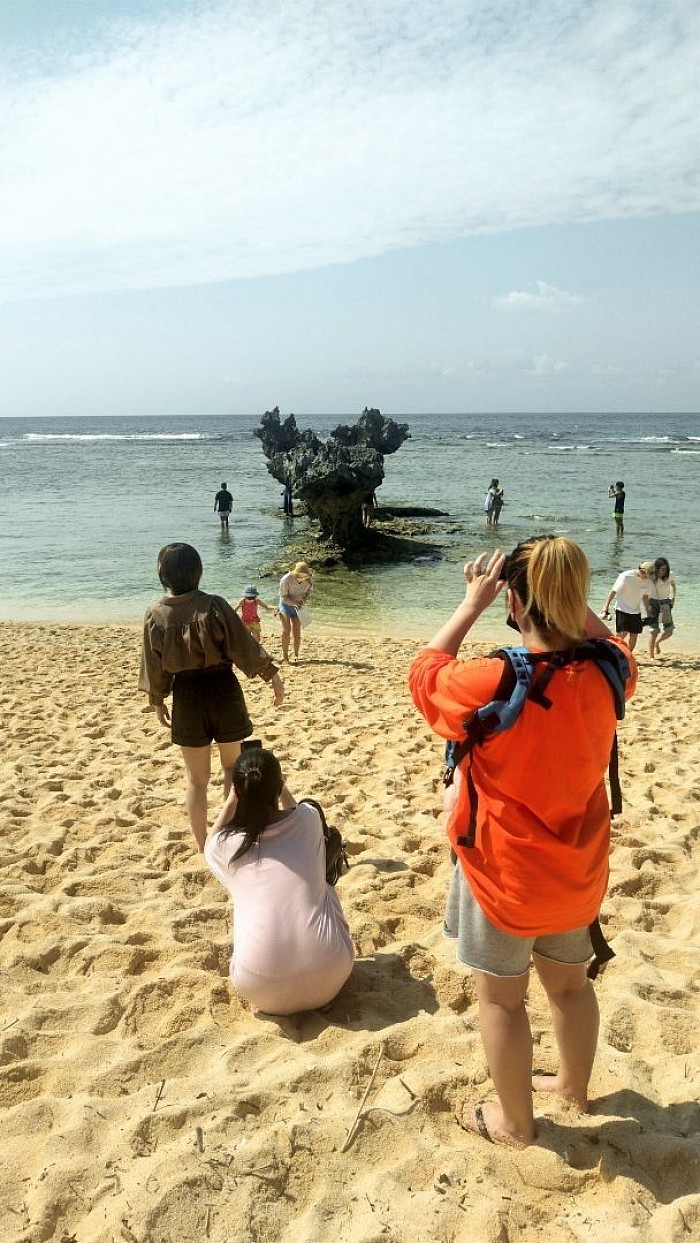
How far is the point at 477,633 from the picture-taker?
13242mm

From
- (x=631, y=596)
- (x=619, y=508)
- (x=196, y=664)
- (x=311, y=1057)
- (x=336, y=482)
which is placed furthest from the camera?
(x=619, y=508)

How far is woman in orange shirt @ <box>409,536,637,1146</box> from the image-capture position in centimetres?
200

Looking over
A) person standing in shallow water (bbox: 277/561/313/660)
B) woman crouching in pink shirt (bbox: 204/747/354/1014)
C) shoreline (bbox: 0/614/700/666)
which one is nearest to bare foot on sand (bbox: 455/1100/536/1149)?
woman crouching in pink shirt (bbox: 204/747/354/1014)

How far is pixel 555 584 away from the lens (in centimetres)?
196

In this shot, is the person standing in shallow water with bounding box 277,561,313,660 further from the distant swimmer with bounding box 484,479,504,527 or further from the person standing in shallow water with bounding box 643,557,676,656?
the distant swimmer with bounding box 484,479,504,527

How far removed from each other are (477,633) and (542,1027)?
10341 millimetres

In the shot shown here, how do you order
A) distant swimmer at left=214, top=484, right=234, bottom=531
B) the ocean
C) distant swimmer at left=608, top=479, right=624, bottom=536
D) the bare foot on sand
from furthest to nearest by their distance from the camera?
distant swimmer at left=214, top=484, right=234, bottom=531
distant swimmer at left=608, top=479, right=624, bottom=536
the ocean
the bare foot on sand

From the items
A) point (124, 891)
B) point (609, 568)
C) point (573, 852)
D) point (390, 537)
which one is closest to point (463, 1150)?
point (573, 852)

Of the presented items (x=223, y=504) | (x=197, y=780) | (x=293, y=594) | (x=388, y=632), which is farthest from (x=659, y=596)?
(x=223, y=504)

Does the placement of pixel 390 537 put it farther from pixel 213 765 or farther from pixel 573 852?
pixel 573 852

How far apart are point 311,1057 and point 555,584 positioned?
197 cm

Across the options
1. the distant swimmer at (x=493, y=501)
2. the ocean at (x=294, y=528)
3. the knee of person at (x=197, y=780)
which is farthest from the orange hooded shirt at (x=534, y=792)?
the distant swimmer at (x=493, y=501)

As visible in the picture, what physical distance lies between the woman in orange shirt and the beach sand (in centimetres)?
38

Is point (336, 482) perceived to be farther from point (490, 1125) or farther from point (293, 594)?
→ point (490, 1125)
